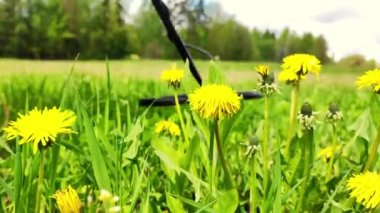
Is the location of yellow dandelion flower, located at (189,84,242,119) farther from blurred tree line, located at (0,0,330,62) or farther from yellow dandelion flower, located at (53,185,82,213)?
blurred tree line, located at (0,0,330,62)

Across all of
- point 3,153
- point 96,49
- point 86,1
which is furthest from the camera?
point 96,49

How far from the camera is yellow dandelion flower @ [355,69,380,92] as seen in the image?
633 millimetres

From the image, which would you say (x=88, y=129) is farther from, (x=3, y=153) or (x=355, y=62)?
(x=355, y=62)

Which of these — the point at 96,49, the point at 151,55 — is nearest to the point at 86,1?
the point at 96,49

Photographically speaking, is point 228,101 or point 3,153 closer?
point 228,101

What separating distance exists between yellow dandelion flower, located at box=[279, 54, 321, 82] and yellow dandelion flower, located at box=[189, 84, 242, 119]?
5.7 inches

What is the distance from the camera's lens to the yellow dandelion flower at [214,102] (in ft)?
1.91

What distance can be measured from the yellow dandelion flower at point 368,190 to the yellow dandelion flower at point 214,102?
0.14 meters

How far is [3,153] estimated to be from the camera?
4.60 feet

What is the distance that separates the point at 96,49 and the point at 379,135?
41.1 metres

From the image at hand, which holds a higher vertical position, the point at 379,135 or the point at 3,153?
the point at 379,135

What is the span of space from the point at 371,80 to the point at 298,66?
0.11 m

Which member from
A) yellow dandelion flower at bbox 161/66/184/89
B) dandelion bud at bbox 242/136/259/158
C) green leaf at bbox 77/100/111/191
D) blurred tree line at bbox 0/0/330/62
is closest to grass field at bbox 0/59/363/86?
yellow dandelion flower at bbox 161/66/184/89

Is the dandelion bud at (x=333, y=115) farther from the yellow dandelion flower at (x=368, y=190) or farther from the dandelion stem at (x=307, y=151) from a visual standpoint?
the yellow dandelion flower at (x=368, y=190)
